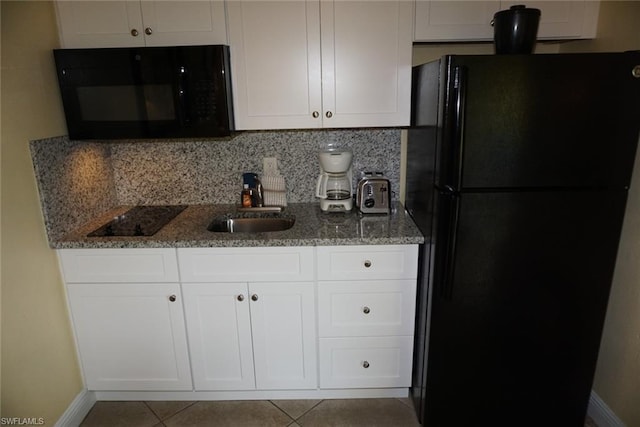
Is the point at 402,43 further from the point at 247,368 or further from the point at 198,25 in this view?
the point at 247,368

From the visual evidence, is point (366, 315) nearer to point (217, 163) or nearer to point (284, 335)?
point (284, 335)

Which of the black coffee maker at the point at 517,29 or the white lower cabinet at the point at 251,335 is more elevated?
the black coffee maker at the point at 517,29

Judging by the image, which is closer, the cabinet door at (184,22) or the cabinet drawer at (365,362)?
the cabinet door at (184,22)

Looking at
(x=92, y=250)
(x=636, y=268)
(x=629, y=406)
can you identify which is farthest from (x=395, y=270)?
(x=92, y=250)

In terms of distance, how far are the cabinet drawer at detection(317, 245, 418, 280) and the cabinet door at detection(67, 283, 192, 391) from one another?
71 centimetres

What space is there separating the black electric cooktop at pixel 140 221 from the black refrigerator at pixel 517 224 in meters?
1.30

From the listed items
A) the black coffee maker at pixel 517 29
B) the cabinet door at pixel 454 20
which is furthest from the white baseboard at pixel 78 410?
the black coffee maker at pixel 517 29

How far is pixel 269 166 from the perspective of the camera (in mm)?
2283

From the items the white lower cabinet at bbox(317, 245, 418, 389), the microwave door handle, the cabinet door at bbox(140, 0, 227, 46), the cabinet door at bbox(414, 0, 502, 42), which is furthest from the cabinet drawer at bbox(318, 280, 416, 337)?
the cabinet door at bbox(140, 0, 227, 46)

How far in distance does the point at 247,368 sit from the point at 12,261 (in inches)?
43.6

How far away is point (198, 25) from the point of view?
1.77 meters

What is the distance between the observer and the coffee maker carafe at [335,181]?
2.05 m

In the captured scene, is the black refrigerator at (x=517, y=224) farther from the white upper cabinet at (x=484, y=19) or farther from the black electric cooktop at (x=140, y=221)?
the black electric cooktop at (x=140, y=221)

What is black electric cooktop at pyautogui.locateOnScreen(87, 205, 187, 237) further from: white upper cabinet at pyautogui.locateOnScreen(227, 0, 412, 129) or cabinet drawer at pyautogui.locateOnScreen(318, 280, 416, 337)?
cabinet drawer at pyautogui.locateOnScreen(318, 280, 416, 337)
